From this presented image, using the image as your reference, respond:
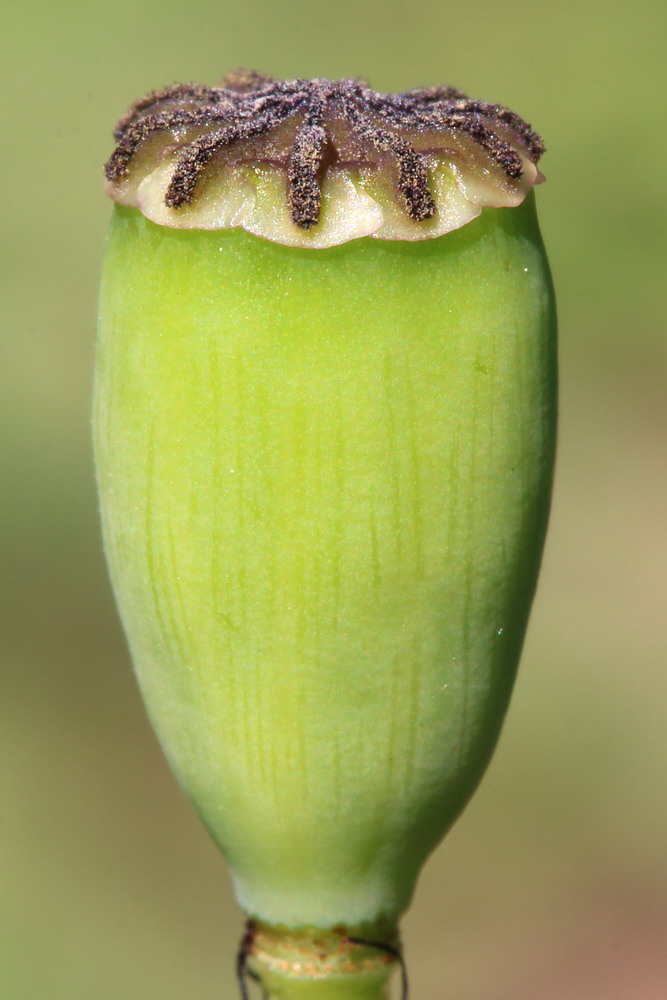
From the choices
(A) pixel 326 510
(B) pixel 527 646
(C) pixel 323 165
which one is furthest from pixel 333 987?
(B) pixel 527 646

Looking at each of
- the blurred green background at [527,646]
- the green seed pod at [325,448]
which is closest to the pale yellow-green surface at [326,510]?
the green seed pod at [325,448]

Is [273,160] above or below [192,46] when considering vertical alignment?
below

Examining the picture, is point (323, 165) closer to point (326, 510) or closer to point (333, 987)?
point (326, 510)

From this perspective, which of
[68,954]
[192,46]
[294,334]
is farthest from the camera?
[192,46]

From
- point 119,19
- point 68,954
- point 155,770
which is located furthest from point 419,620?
point 119,19

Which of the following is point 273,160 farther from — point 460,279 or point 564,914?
point 564,914

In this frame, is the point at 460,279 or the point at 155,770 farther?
the point at 155,770

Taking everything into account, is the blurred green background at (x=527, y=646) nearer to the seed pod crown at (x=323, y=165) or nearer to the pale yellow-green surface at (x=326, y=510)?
the pale yellow-green surface at (x=326, y=510)
